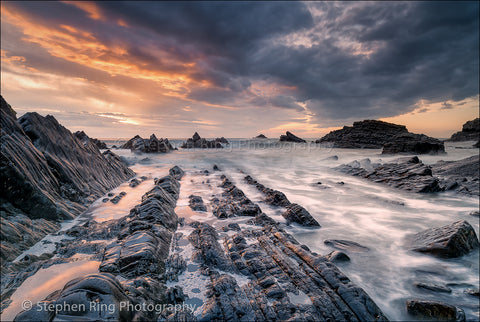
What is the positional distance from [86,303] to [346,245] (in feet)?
14.6

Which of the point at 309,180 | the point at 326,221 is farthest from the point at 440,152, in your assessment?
the point at 326,221

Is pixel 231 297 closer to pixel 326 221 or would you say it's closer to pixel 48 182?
pixel 326 221

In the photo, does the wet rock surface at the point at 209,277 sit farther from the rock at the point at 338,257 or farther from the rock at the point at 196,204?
the rock at the point at 196,204

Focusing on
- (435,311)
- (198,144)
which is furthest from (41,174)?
(198,144)

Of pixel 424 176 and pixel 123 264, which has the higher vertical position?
pixel 424 176

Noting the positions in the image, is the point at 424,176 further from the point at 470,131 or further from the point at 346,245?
the point at 470,131

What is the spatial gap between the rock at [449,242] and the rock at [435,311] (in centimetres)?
182

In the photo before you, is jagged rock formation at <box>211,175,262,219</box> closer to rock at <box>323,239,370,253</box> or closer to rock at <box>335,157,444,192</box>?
rock at <box>323,239,370,253</box>

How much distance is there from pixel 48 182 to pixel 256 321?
5539mm

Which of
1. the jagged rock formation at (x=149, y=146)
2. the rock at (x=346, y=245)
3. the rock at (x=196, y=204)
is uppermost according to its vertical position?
the jagged rock formation at (x=149, y=146)

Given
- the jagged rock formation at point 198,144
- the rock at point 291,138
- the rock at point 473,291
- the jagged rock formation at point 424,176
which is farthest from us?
the rock at point 291,138

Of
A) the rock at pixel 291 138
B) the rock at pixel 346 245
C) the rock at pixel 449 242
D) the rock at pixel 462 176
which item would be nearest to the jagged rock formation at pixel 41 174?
the rock at pixel 346 245

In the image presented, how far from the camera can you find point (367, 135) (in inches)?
1638

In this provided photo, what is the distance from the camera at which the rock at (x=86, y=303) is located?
1660 mm
